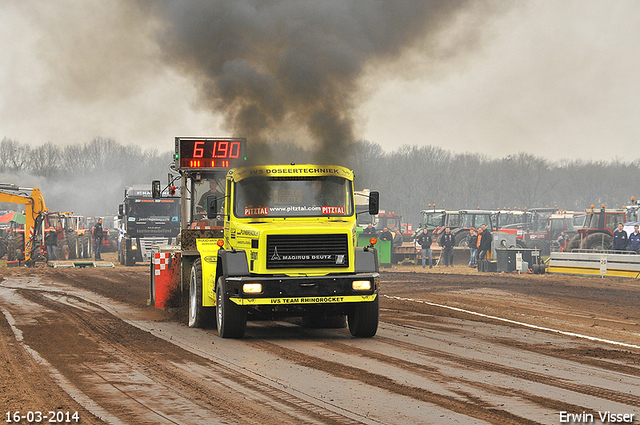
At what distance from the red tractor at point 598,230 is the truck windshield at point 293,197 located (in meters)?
21.2

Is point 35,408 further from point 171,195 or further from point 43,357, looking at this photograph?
point 171,195

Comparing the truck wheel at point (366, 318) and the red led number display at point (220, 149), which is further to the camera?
the red led number display at point (220, 149)

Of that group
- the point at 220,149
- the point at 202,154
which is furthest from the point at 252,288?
the point at 202,154

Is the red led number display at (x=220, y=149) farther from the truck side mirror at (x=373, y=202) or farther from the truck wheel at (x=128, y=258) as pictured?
the truck wheel at (x=128, y=258)

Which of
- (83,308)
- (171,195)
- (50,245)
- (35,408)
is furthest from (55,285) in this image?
(35,408)

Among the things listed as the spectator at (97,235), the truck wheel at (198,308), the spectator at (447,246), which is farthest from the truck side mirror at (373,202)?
the spectator at (97,235)

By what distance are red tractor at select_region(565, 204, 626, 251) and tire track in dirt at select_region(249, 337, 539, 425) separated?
23.0 metres

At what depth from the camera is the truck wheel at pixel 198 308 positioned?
1210cm

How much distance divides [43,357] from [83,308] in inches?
256

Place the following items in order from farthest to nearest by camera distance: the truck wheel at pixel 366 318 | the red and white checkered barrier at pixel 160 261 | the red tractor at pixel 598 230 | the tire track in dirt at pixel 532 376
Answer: the red tractor at pixel 598 230 → the red and white checkered barrier at pixel 160 261 → the truck wheel at pixel 366 318 → the tire track in dirt at pixel 532 376

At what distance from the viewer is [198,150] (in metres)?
14.2

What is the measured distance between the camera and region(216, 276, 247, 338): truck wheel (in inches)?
416

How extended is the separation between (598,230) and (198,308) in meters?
22.5

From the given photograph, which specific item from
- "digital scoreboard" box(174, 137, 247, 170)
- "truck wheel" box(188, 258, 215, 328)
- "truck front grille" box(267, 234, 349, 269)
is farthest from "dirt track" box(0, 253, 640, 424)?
"digital scoreboard" box(174, 137, 247, 170)
